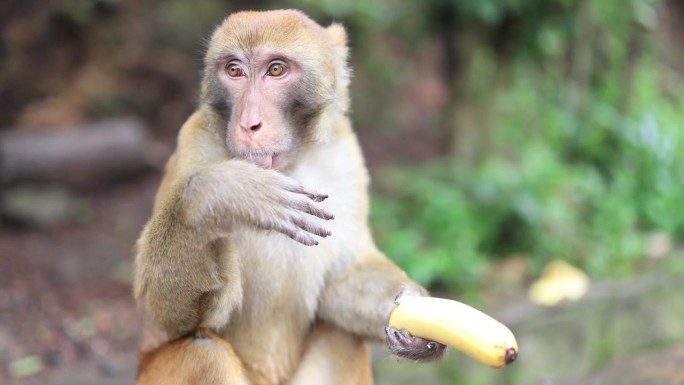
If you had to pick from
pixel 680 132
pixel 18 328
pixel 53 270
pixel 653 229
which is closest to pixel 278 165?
pixel 18 328

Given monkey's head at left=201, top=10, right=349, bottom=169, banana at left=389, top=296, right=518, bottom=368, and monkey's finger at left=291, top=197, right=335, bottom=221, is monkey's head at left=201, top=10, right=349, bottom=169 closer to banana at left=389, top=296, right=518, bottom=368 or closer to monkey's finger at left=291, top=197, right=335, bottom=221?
monkey's finger at left=291, top=197, right=335, bottom=221

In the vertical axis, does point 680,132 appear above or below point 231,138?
above

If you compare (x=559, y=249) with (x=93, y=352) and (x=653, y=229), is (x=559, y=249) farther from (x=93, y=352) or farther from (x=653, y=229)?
(x=93, y=352)

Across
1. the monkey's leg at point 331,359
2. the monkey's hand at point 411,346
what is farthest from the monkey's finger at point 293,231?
the monkey's leg at point 331,359

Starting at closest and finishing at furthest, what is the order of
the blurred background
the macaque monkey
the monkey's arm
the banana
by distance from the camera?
1. the banana
2. the monkey's arm
3. the macaque monkey
4. the blurred background

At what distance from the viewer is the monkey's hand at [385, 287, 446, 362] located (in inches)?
144

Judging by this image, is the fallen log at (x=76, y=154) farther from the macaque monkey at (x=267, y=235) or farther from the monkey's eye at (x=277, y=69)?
the monkey's eye at (x=277, y=69)

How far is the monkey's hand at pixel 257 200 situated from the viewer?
10.6 ft

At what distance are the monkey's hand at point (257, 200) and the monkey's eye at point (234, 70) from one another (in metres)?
0.53

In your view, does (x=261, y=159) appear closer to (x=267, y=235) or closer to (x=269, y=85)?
(x=269, y=85)

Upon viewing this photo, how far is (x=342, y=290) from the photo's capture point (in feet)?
13.7

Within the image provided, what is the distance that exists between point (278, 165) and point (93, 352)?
335 centimetres

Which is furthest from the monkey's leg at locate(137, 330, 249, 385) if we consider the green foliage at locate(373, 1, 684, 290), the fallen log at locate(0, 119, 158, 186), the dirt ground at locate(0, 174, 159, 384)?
the fallen log at locate(0, 119, 158, 186)

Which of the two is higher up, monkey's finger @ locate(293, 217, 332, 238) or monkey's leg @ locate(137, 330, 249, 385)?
monkey's finger @ locate(293, 217, 332, 238)
